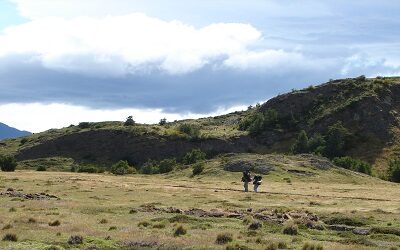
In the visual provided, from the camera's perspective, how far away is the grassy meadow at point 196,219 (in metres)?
29.3

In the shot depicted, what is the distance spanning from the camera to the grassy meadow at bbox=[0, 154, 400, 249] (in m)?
29.3

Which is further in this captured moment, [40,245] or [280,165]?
[280,165]

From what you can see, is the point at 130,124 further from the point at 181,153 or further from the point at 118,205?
the point at 118,205

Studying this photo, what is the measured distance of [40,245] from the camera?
1054 inches

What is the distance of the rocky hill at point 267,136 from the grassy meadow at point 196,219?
95.6 metres

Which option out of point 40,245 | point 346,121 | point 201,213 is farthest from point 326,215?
point 346,121

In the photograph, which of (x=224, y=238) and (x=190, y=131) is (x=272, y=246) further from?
(x=190, y=131)

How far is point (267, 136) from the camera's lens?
18000 cm

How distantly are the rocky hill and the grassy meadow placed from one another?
95.6m

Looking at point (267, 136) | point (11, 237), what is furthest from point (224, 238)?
point (267, 136)

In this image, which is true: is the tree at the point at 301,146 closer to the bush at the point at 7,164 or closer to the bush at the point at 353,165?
the bush at the point at 353,165

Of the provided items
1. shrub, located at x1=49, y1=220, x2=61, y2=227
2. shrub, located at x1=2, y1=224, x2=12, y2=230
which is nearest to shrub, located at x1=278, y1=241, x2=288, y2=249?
shrub, located at x1=49, y1=220, x2=61, y2=227

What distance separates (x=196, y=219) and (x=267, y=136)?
14279cm

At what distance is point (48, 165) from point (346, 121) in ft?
309
